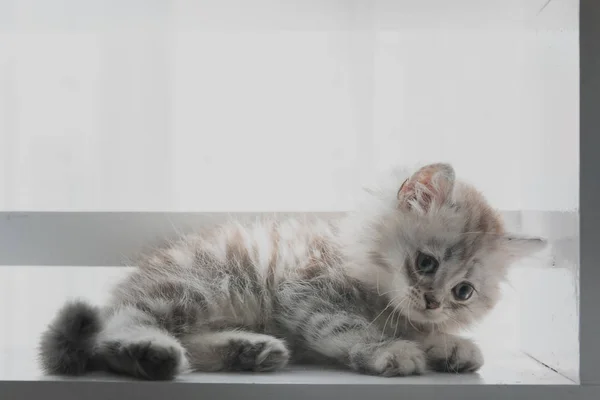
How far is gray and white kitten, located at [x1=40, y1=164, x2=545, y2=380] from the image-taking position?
1483 millimetres

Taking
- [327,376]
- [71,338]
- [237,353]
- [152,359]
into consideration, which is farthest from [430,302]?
[71,338]

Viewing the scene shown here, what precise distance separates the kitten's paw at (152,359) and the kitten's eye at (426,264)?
2.03 feet

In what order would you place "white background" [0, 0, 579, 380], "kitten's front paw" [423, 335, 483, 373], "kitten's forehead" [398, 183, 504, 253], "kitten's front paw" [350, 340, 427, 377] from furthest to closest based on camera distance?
"white background" [0, 0, 579, 380]
"kitten's forehead" [398, 183, 504, 253]
"kitten's front paw" [423, 335, 483, 373]
"kitten's front paw" [350, 340, 427, 377]

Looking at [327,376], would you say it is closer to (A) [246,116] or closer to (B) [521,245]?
(B) [521,245]

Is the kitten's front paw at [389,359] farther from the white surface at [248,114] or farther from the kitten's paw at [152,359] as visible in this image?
the white surface at [248,114]

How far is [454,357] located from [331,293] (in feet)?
1.07

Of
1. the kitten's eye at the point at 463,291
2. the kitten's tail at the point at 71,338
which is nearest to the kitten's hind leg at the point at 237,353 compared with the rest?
the kitten's tail at the point at 71,338

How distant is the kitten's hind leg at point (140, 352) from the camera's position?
1349 millimetres

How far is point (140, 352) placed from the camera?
4.44 ft

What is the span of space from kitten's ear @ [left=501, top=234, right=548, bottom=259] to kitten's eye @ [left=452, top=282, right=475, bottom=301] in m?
0.14

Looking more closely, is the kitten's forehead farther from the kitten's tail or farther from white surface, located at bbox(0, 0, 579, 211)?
the kitten's tail

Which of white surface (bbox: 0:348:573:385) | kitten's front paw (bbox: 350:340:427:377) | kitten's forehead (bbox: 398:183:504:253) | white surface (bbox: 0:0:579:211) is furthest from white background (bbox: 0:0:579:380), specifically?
kitten's front paw (bbox: 350:340:427:377)

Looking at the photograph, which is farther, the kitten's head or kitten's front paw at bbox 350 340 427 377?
the kitten's head

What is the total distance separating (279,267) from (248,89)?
69 centimetres
